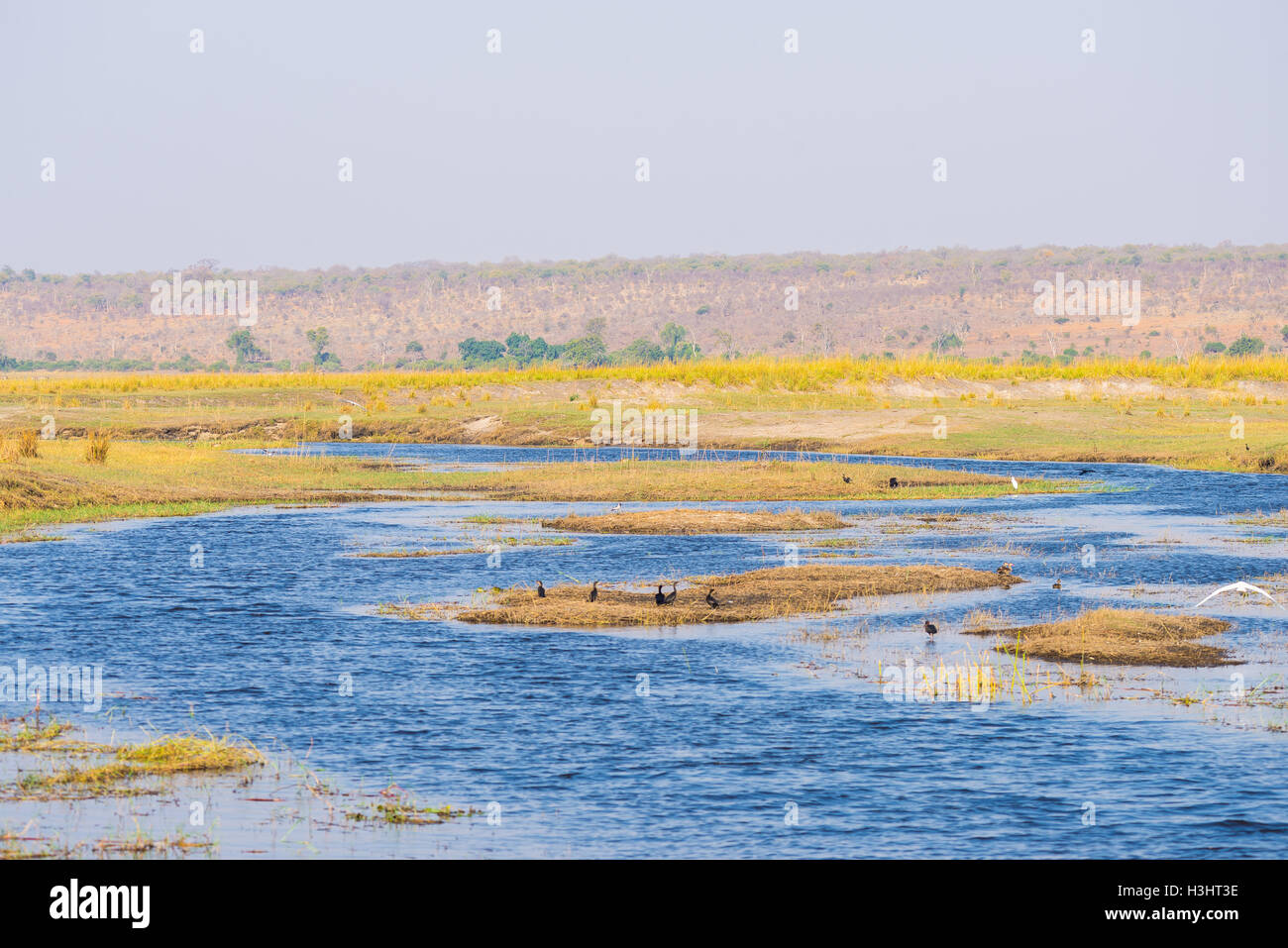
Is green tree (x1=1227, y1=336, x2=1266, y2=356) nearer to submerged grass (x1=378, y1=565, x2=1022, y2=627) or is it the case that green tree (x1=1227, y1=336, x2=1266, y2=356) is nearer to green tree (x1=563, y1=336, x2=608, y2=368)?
green tree (x1=563, y1=336, x2=608, y2=368)

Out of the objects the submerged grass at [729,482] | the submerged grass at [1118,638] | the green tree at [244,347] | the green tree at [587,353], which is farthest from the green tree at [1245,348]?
the submerged grass at [1118,638]

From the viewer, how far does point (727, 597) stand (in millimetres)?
23688

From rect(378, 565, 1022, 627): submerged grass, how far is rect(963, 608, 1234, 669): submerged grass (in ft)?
9.88

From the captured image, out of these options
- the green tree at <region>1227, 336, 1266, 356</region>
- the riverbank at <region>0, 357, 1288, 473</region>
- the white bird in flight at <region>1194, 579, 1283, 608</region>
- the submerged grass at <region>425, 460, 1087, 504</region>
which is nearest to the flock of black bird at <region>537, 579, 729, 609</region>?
the white bird in flight at <region>1194, 579, 1283, 608</region>

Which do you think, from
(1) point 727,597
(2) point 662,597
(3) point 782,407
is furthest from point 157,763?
(3) point 782,407

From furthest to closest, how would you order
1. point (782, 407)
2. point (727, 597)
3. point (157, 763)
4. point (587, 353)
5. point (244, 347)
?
point (244, 347) < point (587, 353) < point (782, 407) < point (727, 597) < point (157, 763)

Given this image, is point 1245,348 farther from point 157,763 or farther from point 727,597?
point 157,763

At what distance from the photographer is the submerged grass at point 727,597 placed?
2186cm

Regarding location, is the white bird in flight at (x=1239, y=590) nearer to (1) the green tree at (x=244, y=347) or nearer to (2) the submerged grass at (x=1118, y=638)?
(2) the submerged grass at (x=1118, y=638)

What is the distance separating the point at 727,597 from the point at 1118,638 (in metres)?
6.31

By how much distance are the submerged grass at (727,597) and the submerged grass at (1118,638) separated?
3.01m

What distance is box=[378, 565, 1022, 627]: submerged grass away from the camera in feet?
71.7
